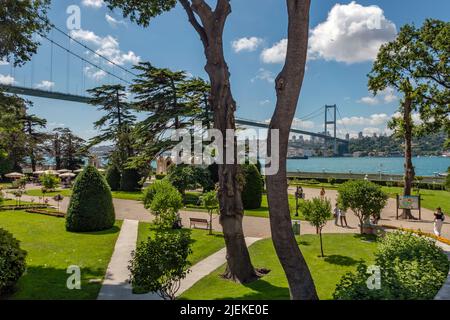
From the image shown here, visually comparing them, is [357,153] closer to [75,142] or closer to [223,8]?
[75,142]

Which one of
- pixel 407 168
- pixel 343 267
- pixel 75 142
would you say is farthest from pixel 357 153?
pixel 343 267

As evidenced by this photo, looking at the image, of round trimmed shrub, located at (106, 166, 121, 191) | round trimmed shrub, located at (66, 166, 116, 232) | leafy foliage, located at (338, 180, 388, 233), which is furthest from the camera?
round trimmed shrub, located at (106, 166, 121, 191)

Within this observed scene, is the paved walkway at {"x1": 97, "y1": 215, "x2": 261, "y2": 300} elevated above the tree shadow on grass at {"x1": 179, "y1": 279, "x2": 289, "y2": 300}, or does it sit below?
below

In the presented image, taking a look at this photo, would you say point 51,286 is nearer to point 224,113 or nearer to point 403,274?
point 224,113

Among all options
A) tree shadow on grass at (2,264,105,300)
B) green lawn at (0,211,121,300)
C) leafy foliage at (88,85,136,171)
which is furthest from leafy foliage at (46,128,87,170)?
tree shadow on grass at (2,264,105,300)

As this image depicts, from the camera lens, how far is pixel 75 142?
183 ft

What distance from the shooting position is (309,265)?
1180cm

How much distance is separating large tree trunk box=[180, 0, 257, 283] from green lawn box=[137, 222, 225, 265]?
2814mm

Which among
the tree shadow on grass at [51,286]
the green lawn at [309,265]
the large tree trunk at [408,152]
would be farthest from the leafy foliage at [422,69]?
the tree shadow on grass at [51,286]

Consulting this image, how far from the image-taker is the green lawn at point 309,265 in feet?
29.6

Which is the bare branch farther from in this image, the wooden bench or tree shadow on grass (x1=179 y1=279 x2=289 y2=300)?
the wooden bench

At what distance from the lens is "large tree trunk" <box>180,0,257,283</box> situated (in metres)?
9.20

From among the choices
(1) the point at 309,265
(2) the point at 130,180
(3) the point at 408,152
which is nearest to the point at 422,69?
(3) the point at 408,152
